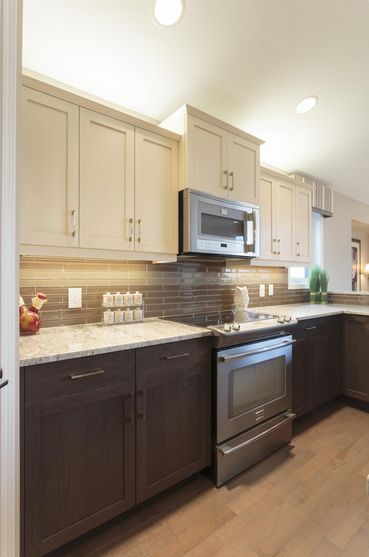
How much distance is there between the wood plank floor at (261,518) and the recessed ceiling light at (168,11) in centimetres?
270

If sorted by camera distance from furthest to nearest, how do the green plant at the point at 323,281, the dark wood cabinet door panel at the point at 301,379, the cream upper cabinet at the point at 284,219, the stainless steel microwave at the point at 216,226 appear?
the green plant at the point at 323,281, the cream upper cabinet at the point at 284,219, the dark wood cabinet door panel at the point at 301,379, the stainless steel microwave at the point at 216,226

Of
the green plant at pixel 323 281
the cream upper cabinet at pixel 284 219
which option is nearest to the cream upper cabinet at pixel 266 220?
the cream upper cabinet at pixel 284 219

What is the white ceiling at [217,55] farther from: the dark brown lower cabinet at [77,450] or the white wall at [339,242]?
the dark brown lower cabinet at [77,450]

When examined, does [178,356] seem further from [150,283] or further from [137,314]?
[150,283]

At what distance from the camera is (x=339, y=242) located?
4.06 metres

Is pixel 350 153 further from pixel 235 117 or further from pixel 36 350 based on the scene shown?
pixel 36 350

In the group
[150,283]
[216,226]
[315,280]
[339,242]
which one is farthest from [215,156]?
[339,242]

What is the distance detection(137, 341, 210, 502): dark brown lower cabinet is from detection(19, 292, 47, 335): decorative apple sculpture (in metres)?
0.62

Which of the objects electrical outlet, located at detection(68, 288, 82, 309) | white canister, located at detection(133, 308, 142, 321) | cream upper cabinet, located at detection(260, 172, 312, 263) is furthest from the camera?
cream upper cabinet, located at detection(260, 172, 312, 263)

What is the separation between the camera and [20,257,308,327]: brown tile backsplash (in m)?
1.73

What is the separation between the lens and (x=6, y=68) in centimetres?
101

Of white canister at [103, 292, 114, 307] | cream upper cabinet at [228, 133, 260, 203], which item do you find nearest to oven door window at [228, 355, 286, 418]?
white canister at [103, 292, 114, 307]

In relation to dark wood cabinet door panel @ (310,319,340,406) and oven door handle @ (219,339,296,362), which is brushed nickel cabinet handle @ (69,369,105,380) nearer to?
oven door handle @ (219,339,296,362)

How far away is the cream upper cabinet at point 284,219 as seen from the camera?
8.64 ft
